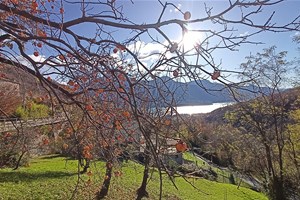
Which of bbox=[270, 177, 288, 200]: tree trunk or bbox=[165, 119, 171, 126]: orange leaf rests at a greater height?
bbox=[165, 119, 171, 126]: orange leaf

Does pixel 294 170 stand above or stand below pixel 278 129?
below

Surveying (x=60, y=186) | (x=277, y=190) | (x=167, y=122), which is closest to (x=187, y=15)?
(x=167, y=122)

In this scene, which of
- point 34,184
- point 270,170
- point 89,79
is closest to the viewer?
point 89,79

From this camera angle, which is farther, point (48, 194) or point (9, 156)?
point (9, 156)

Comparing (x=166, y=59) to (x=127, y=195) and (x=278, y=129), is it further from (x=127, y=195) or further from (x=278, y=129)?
(x=278, y=129)

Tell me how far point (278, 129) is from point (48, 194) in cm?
1195

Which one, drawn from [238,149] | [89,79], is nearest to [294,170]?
[238,149]

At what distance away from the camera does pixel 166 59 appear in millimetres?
1646

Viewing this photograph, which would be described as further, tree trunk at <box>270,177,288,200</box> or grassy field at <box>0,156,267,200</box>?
tree trunk at <box>270,177,288,200</box>

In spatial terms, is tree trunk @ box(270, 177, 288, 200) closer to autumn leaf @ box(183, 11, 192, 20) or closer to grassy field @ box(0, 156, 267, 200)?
grassy field @ box(0, 156, 267, 200)

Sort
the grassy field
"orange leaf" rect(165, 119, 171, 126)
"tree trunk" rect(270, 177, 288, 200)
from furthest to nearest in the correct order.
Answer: "tree trunk" rect(270, 177, 288, 200) < the grassy field < "orange leaf" rect(165, 119, 171, 126)

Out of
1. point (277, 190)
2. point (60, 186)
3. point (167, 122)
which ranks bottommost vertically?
point (277, 190)

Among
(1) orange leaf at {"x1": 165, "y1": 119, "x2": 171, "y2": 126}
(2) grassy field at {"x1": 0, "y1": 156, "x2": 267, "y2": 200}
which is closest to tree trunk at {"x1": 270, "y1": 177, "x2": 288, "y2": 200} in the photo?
(2) grassy field at {"x1": 0, "y1": 156, "x2": 267, "y2": 200}

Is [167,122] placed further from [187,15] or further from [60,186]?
[60,186]
